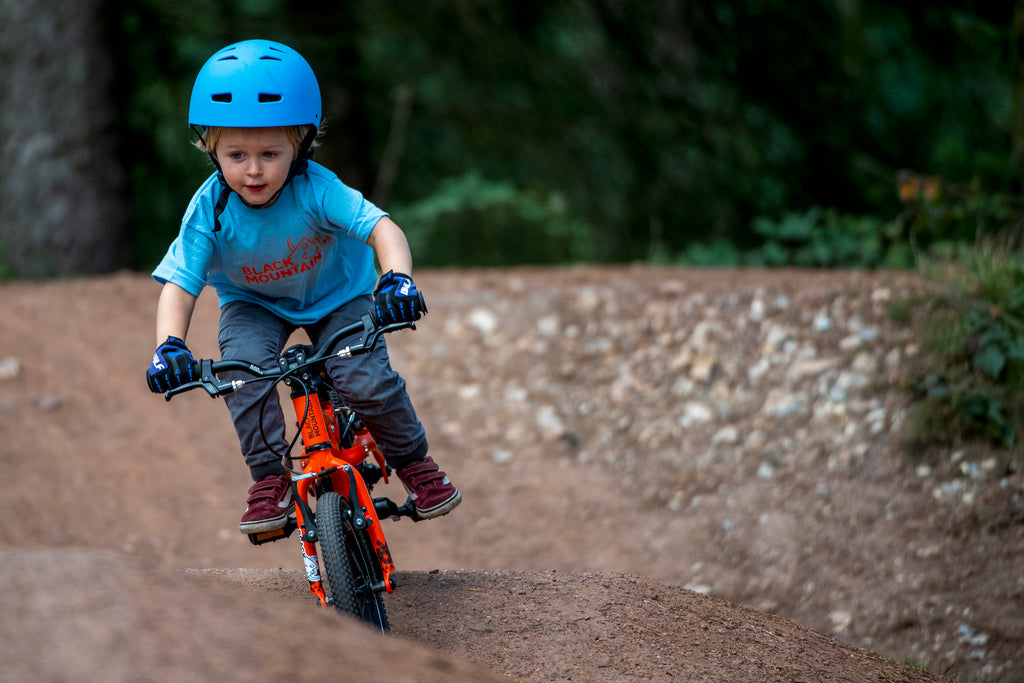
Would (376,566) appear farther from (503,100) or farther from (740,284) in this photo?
(503,100)

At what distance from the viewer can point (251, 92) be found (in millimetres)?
3307

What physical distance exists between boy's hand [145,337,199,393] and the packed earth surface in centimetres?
52

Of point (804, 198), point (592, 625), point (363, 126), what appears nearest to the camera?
point (592, 625)

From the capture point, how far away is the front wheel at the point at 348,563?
327cm

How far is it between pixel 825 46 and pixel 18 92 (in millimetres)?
7331

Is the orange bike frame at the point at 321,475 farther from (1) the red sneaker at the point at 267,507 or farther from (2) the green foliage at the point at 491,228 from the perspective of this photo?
(2) the green foliage at the point at 491,228

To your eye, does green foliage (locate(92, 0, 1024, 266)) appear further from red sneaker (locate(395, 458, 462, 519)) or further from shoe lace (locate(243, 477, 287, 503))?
shoe lace (locate(243, 477, 287, 503))

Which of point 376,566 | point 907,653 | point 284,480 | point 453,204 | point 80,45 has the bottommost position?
point 907,653

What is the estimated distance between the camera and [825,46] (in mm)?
9438

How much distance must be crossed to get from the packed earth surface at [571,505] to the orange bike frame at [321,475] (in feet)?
0.82

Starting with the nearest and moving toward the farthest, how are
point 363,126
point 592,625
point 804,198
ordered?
point 592,625 → point 804,198 → point 363,126

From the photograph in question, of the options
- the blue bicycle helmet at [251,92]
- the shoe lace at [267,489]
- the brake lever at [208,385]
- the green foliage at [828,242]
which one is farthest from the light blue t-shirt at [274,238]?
the green foliage at [828,242]

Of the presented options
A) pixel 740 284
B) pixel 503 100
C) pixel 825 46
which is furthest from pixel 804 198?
pixel 503 100

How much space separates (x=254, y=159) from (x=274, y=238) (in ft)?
0.94
